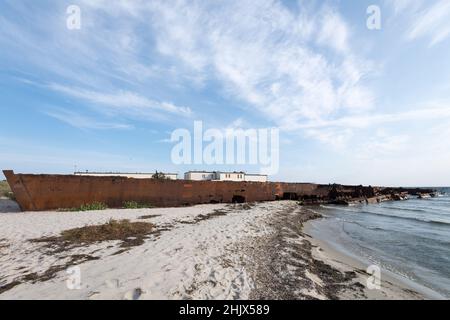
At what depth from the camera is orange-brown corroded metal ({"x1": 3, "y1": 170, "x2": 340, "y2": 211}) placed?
1078 centimetres

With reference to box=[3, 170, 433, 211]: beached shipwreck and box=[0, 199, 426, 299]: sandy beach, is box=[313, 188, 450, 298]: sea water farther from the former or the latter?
box=[3, 170, 433, 211]: beached shipwreck

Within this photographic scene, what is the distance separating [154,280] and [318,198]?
77.6ft

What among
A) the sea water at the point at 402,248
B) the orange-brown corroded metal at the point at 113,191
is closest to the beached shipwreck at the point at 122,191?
the orange-brown corroded metal at the point at 113,191

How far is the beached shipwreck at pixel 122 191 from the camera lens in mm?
10805

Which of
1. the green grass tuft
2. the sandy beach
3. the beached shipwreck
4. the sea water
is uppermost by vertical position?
the beached shipwreck

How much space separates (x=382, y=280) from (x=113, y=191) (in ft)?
37.5

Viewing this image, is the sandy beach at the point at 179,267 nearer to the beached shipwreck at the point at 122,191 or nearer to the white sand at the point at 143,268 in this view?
the white sand at the point at 143,268

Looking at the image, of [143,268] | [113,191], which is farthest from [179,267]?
[113,191]

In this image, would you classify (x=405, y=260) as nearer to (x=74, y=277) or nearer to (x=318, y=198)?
(x=74, y=277)

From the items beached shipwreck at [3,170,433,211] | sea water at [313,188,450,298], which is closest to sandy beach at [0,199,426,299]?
sea water at [313,188,450,298]

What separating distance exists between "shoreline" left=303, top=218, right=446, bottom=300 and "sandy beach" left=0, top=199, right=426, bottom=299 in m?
0.04

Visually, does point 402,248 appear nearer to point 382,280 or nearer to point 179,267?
point 382,280

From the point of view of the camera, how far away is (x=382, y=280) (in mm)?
5543

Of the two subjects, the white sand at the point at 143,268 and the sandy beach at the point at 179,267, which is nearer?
the white sand at the point at 143,268
